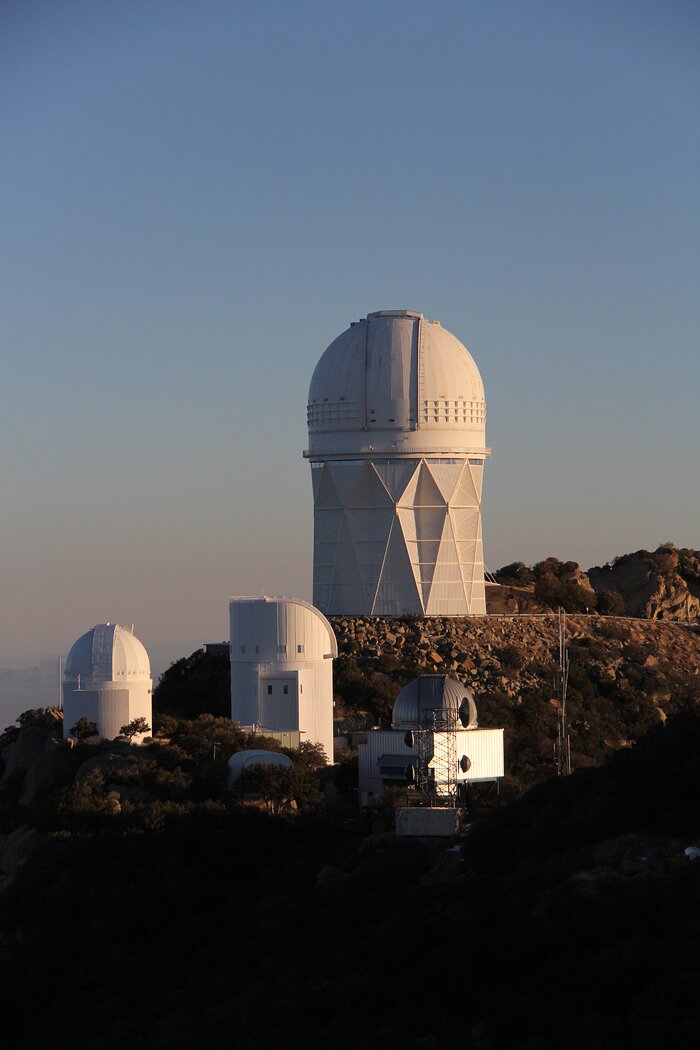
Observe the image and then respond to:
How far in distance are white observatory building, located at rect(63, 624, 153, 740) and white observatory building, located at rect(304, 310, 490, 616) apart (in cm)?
1109

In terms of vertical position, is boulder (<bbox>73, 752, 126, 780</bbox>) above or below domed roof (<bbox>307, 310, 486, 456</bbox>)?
below

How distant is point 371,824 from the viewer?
5478cm

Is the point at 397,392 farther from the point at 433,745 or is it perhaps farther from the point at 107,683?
the point at 433,745

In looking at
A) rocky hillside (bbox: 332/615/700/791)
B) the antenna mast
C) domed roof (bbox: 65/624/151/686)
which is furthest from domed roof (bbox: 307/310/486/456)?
domed roof (bbox: 65/624/151/686)

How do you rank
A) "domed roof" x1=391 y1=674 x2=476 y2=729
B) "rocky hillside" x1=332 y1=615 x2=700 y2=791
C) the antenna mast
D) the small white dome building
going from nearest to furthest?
1. "domed roof" x1=391 y1=674 x2=476 y2=729
2. the small white dome building
3. the antenna mast
4. "rocky hillside" x1=332 y1=615 x2=700 y2=791

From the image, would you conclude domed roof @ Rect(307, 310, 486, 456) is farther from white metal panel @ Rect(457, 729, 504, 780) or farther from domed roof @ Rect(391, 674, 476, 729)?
white metal panel @ Rect(457, 729, 504, 780)

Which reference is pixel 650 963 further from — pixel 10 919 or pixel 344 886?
pixel 10 919

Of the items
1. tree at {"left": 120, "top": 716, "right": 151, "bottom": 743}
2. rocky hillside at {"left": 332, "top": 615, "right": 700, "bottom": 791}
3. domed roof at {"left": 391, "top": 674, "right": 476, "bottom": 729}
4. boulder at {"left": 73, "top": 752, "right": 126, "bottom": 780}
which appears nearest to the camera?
domed roof at {"left": 391, "top": 674, "right": 476, "bottom": 729}

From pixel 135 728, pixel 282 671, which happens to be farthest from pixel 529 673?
pixel 135 728

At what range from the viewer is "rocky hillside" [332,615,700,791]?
6731 centimetres

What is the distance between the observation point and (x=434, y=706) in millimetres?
57375

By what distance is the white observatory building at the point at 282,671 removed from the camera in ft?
206

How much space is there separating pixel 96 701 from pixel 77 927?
38.0 ft

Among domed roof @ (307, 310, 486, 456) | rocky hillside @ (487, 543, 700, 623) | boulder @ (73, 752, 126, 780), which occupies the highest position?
domed roof @ (307, 310, 486, 456)
